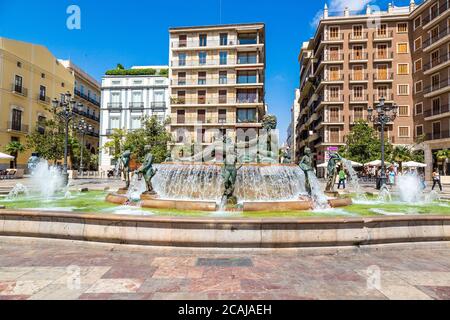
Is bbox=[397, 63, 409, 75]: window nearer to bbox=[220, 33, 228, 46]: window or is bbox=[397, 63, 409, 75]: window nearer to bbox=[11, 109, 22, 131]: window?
bbox=[220, 33, 228, 46]: window

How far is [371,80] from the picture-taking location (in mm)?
41219

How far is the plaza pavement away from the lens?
10.9 ft

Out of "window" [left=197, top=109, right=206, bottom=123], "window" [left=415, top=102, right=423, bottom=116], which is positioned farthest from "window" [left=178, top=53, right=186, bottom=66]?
"window" [left=415, top=102, right=423, bottom=116]

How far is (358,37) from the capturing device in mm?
41594

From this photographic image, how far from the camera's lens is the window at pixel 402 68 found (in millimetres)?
40875

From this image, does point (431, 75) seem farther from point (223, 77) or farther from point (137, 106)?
point (137, 106)

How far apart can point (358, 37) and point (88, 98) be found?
45.5 metres

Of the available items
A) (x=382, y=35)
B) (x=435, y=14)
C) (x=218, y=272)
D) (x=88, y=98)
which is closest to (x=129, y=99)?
(x=88, y=98)

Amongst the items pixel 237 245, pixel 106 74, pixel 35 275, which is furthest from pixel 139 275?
pixel 106 74

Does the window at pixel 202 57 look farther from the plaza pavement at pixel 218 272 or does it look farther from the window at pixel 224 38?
the plaza pavement at pixel 218 272

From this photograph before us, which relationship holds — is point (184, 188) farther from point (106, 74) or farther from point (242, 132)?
point (106, 74)

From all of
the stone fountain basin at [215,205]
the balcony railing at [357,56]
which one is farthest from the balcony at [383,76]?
→ the stone fountain basin at [215,205]

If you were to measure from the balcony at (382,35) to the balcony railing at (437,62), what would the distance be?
21.2 ft
